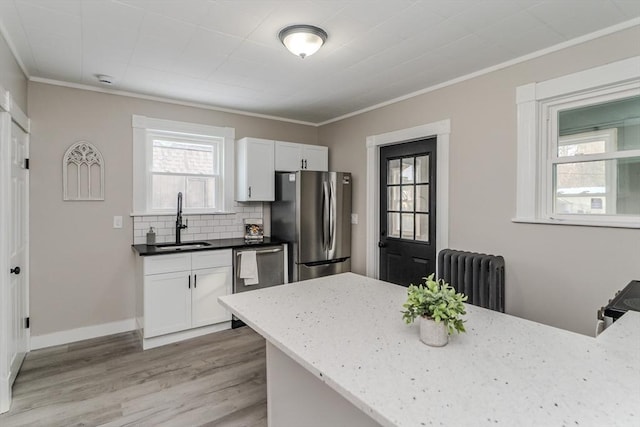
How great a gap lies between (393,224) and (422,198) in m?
0.53

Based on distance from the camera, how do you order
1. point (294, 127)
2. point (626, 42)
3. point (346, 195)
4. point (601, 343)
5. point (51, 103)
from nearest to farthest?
point (601, 343) < point (626, 42) < point (51, 103) < point (346, 195) < point (294, 127)

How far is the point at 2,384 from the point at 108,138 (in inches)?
90.3

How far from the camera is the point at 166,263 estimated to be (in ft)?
10.8

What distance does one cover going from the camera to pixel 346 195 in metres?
4.26

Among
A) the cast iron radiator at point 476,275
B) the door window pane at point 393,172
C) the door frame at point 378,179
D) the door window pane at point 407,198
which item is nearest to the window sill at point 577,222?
the cast iron radiator at point 476,275

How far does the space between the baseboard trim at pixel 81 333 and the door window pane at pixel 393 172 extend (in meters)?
3.28

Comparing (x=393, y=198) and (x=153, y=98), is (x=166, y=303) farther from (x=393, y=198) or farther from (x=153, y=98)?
(x=393, y=198)

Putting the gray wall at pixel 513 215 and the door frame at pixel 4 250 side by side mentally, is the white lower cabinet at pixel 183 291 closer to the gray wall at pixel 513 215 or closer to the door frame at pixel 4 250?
the door frame at pixel 4 250

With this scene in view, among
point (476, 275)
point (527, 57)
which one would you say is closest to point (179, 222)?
point (476, 275)

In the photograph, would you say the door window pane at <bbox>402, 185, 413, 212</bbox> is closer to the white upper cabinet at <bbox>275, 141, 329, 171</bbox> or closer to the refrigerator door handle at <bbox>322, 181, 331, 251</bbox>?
the refrigerator door handle at <bbox>322, 181, 331, 251</bbox>

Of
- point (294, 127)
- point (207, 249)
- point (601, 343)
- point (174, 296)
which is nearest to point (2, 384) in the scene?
point (174, 296)

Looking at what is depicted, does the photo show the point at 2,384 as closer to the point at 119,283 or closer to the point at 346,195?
the point at 119,283

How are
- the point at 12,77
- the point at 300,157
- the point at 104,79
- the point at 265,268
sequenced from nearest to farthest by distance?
1. the point at 12,77
2. the point at 104,79
3. the point at 265,268
4. the point at 300,157

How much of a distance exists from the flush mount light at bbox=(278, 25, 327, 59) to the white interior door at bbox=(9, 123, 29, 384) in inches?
83.5
